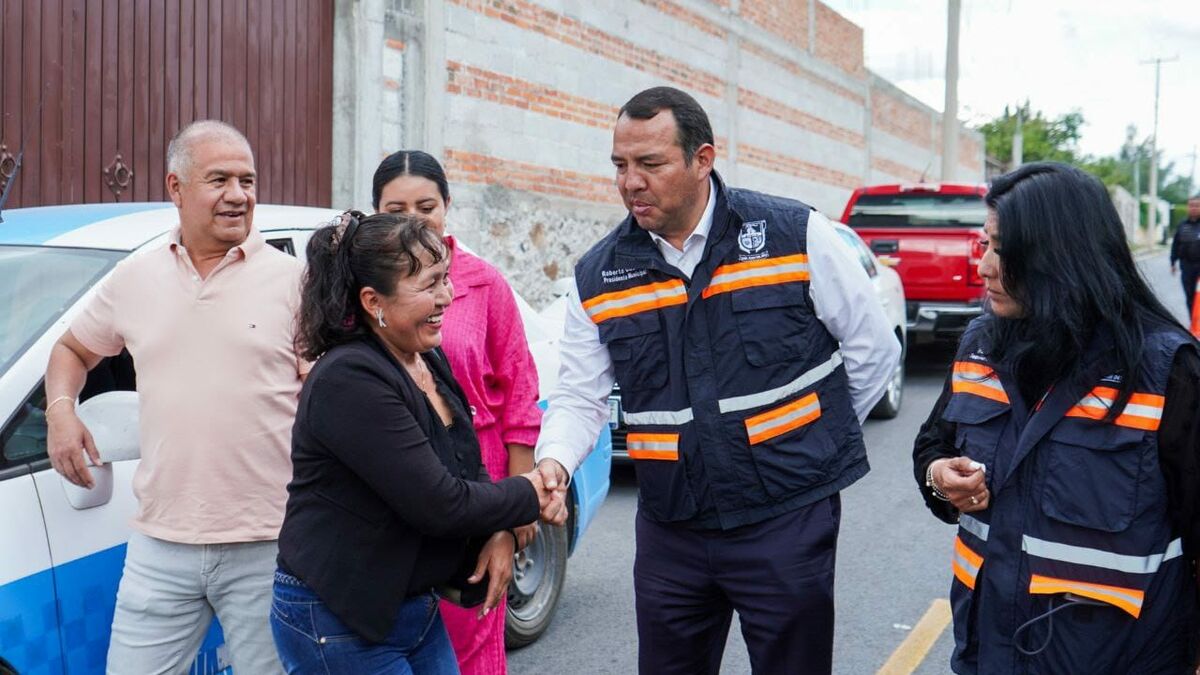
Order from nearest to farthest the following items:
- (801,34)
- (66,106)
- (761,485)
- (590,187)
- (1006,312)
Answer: (1006,312)
(761,485)
(66,106)
(590,187)
(801,34)

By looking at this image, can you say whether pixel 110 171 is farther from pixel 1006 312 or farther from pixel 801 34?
pixel 801 34

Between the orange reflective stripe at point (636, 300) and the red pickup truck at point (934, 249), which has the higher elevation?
the red pickup truck at point (934, 249)

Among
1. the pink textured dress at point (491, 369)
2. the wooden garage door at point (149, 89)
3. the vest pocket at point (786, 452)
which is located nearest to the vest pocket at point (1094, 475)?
the vest pocket at point (786, 452)

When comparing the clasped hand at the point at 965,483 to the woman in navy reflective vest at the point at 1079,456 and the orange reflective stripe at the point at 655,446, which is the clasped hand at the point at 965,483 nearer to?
the woman in navy reflective vest at the point at 1079,456

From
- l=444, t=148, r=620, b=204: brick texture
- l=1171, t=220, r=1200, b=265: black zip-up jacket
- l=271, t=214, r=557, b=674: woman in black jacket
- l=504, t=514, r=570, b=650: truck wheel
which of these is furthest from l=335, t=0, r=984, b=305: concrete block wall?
l=271, t=214, r=557, b=674: woman in black jacket

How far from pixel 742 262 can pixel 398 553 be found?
115 cm

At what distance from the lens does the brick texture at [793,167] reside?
59.7 ft

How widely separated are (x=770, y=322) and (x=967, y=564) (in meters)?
0.75

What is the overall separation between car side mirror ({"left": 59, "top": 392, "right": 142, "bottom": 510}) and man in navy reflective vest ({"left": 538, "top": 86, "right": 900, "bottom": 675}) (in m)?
1.09

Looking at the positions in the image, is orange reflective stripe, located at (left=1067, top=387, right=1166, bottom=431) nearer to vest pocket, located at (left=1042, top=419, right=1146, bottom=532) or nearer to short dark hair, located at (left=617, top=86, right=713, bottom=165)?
vest pocket, located at (left=1042, top=419, right=1146, bottom=532)

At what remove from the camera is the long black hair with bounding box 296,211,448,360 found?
2566 mm

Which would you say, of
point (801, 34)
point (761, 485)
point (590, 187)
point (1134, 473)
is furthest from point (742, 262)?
point (801, 34)

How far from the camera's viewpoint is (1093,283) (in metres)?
2.48

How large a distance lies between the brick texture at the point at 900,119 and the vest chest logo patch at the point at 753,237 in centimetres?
2266
